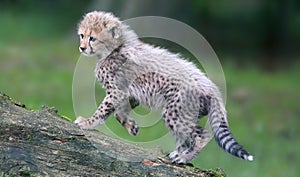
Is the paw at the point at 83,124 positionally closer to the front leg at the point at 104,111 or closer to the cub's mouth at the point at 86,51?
the front leg at the point at 104,111

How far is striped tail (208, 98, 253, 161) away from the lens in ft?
20.0

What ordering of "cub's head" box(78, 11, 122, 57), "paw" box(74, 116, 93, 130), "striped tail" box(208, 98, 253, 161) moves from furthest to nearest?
1. "cub's head" box(78, 11, 122, 57)
2. "paw" box(74, 116, 93, 130)
3. "striped tail" box(208, 98, 253, 161)

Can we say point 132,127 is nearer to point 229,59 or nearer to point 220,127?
point 220,127

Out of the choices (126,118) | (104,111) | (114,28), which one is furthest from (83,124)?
(114,28)

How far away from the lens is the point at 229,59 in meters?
20.1

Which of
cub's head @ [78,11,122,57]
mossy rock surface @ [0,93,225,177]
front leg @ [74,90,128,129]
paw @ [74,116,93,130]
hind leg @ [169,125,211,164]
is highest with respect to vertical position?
cub's head @ [78,11,122,57]

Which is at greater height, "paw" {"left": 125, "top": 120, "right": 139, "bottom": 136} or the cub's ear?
the cub's ear

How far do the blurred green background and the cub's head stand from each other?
12.3 ft

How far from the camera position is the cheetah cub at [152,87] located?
6266 mm

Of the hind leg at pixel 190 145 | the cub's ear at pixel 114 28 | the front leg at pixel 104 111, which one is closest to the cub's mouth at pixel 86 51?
the cub's ear at pixel 114 28

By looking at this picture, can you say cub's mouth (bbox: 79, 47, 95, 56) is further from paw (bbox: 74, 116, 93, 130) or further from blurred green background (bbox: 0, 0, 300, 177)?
blurred green background (bbox: 0, 0, 300, 177)

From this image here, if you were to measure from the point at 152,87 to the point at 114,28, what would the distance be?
0.57 m

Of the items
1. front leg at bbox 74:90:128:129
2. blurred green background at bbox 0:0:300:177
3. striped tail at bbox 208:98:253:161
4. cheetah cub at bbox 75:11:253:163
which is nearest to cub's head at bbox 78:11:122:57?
cheetah cub at bbox 75:11:253:163

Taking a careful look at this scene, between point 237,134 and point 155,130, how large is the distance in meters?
1.83
